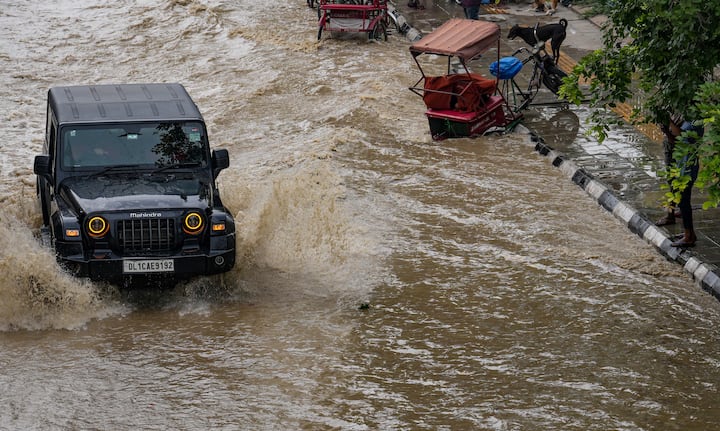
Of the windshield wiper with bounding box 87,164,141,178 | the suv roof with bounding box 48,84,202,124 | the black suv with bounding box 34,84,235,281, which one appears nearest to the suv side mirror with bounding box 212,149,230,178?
the black suv with bounding box 34,84,235,281

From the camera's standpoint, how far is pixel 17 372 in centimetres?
850

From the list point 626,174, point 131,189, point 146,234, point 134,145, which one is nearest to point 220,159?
point 134,145

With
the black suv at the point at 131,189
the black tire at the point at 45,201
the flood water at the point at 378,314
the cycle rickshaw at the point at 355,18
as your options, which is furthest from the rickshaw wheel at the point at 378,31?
the black tire at the point at 45,201

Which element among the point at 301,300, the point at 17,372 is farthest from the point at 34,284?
the point at 301,300

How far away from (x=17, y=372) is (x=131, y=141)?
2.64 m

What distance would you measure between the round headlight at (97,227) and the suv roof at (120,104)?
1.32 m

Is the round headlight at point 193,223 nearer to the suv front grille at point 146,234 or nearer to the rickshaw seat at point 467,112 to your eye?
the suv front grille at point 146,234

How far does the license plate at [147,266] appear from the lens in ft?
30.2

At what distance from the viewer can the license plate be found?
362 inches

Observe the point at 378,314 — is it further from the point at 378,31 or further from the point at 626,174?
the point at 378,31

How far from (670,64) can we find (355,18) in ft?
46.7

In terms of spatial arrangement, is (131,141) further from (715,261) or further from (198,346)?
(715,261)

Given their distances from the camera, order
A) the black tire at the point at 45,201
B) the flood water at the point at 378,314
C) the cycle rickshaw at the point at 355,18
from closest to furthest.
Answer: the flood water at the point at 378,314
the black tire at the point at 45,201
the cycle rickshaw at the point at 355,18

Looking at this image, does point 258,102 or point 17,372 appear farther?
point 258,102
